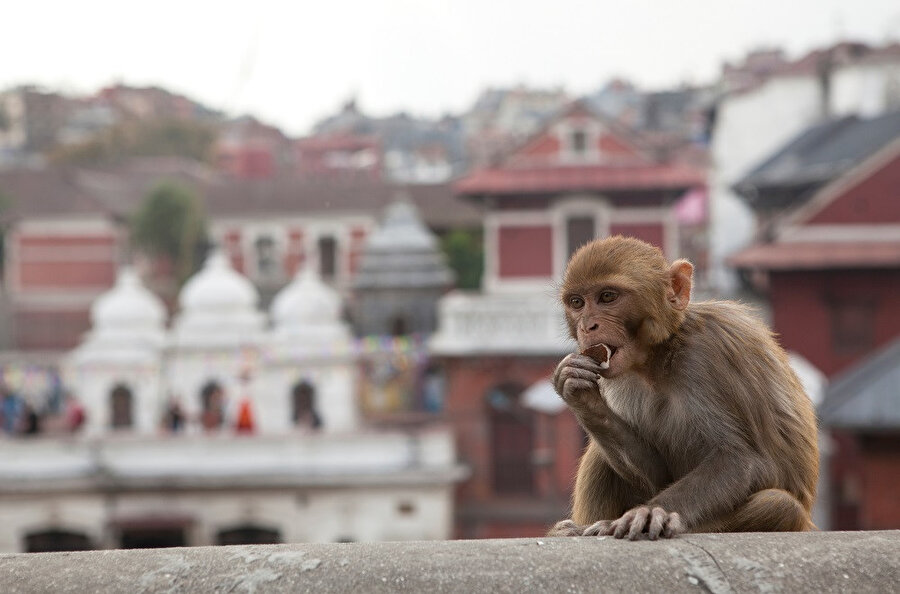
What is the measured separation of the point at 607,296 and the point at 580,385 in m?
0.27

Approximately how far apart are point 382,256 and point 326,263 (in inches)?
744

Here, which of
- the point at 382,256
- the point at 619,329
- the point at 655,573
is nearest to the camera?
the point at 655,573

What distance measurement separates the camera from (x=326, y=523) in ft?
83.7

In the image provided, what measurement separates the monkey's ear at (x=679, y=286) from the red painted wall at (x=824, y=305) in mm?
21589

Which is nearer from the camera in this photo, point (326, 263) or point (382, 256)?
point (382, 256)

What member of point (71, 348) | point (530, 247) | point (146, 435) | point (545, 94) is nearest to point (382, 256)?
point (530, 247)

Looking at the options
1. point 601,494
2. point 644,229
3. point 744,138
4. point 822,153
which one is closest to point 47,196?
point 744,138

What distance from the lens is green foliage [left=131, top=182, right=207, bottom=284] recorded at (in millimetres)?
49247

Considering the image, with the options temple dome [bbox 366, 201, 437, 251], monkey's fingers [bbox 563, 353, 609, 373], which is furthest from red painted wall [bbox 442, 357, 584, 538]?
monkey's fingers [bbox 563, 353, 609, 373]

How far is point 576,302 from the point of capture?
3.68 m

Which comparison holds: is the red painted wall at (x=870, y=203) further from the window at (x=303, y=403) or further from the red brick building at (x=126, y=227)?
the red brick building at (x=126, y=227)

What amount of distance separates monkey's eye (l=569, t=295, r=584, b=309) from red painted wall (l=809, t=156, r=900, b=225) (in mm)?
22211

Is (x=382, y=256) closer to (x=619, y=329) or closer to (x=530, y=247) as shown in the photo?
(x=530, y=247)

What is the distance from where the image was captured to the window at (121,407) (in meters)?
29.4
